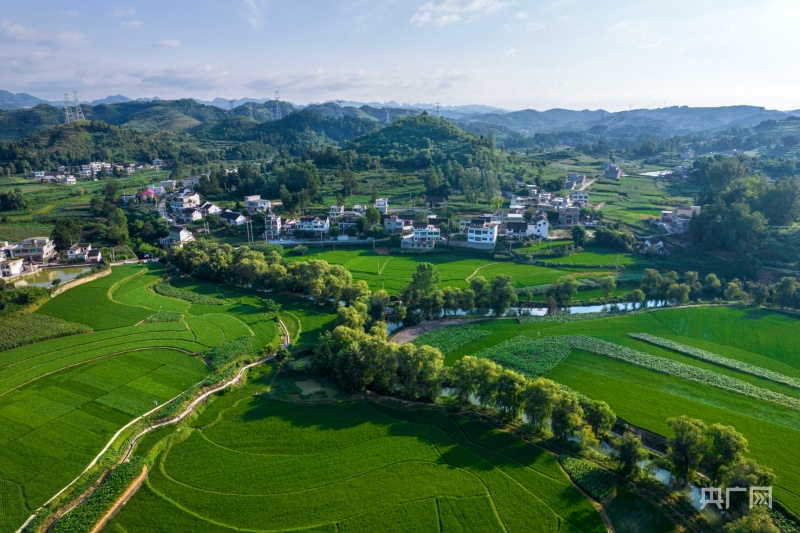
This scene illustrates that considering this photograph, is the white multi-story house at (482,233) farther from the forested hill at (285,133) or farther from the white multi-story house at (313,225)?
the forested hill at (285,133)

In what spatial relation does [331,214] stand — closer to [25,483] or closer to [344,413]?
[344,413]

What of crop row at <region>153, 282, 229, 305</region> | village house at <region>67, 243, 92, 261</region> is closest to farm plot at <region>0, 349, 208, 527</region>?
crop row at <region>153, 282, 229, 305</region>

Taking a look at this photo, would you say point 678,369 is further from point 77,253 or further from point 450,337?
point 77,253

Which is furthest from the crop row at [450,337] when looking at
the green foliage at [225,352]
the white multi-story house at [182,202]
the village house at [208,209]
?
the white multi-story house at [182,202]

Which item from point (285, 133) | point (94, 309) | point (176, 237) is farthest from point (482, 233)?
point (285, 133)

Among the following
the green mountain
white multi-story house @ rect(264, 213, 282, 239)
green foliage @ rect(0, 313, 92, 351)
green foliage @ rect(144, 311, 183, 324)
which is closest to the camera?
green foliage @ rect(0, 313, 92, 351)

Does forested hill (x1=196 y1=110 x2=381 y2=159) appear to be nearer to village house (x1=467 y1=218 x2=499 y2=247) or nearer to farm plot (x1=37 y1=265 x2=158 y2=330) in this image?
village house (x1=467 y1=218 x2=499 y2=247)
